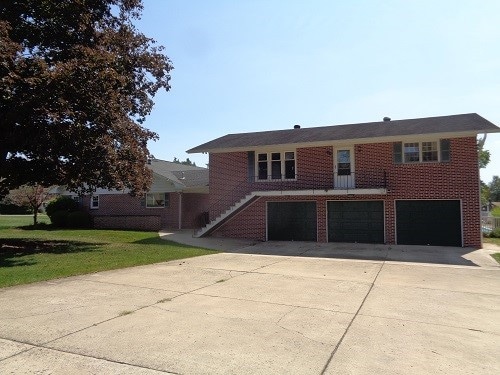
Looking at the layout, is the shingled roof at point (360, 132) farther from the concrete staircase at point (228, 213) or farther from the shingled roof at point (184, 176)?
the shingled roof at point (184, 176)

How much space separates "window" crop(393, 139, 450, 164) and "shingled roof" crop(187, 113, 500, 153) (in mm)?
632

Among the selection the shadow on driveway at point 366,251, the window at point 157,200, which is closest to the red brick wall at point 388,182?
the shadow on driveway at point 366,251

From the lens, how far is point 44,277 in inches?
358

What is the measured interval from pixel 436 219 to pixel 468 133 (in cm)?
413

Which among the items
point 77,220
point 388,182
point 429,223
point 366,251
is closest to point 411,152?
point 388,182

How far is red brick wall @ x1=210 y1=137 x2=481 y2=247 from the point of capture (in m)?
17.3

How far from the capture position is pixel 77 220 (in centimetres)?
2897

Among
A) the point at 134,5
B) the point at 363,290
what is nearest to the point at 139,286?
the point at 363,290

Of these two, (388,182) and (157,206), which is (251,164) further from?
(157,206)

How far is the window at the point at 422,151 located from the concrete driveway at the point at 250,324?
357 inches

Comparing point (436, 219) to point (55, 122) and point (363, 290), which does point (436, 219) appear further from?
point (55, 122)

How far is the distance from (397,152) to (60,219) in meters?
24.6

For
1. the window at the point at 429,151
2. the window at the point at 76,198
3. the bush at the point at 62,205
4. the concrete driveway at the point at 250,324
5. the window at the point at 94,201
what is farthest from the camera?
the window at the point at 76,198

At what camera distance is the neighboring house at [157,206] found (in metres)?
28.0
